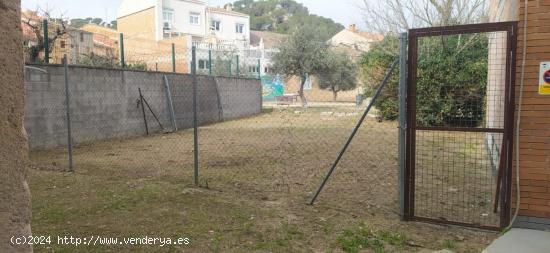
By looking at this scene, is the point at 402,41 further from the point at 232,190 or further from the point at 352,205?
the point at 232,190

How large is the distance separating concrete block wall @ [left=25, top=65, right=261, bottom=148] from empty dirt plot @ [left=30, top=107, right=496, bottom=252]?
2.84 ft

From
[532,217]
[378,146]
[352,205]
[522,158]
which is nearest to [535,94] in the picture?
[522,158]

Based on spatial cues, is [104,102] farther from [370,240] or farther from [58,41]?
[370,240]

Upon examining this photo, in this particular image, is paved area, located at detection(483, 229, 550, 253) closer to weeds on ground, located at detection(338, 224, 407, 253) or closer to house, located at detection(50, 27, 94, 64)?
weeds on ground, located at detection(338, 224, 407, 253)

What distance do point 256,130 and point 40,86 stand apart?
6787 millimetres

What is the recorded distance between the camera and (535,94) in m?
3.68

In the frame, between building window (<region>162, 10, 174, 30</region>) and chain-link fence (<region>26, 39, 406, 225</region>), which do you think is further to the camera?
building window (<region>162, 10, 174, 30</region>)

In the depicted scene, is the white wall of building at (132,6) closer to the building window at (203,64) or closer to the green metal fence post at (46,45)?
the building window at (203,64)

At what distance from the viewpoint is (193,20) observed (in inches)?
1928

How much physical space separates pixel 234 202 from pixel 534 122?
331 cm

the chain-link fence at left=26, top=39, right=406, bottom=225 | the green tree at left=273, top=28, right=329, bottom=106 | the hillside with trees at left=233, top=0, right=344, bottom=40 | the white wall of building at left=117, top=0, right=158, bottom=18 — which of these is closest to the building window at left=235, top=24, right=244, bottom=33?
the white wall of building at left=117, top=0, right=158, bottom=18

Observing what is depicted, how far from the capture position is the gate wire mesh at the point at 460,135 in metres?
4.72

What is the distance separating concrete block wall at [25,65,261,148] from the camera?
9.20m

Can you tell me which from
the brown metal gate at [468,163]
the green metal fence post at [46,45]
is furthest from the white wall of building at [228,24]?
the brown metal gate at [468,163]
